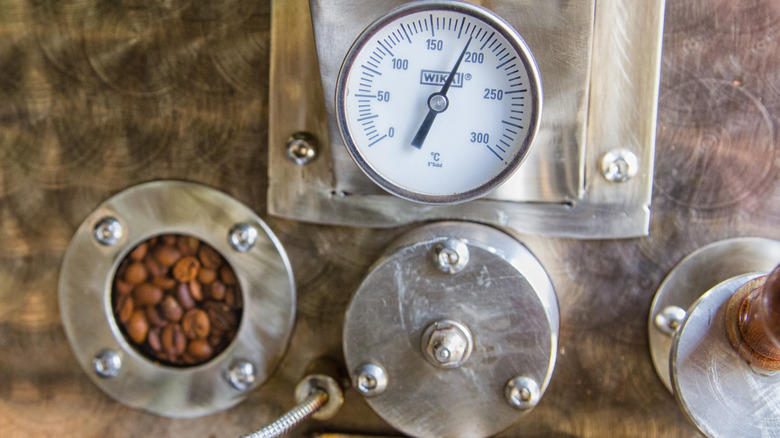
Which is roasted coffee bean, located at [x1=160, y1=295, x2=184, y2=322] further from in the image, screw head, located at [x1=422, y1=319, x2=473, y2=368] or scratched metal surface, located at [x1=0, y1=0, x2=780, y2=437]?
screw head, located at [x1=422, y1=319, x2=473, y2=368]

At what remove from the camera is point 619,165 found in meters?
0.77

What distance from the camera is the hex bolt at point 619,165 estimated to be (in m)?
0.77

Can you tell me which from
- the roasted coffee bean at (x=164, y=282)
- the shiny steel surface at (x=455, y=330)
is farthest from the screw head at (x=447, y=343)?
the roasted coffee bean at (x=164, y=282)

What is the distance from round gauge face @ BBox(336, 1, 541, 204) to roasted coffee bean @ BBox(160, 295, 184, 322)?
34 centimetres

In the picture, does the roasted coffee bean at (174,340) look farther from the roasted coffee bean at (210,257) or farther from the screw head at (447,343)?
the screw head at (447,343)

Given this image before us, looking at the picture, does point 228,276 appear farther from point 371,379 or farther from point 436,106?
point 436,106

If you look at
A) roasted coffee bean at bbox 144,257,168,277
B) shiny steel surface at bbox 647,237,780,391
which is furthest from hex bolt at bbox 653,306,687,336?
roasted coffee bean at bbox 144,257,168,277

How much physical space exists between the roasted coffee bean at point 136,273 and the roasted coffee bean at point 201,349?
0.34 feet

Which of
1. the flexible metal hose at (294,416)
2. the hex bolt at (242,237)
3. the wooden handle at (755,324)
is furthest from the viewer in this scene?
the hex bolt at (242,237)

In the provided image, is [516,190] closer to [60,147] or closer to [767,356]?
[767,356]

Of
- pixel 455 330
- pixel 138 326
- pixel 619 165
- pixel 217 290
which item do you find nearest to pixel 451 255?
pixel 455 330

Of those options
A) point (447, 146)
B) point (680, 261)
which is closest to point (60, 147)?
point (447, 146)

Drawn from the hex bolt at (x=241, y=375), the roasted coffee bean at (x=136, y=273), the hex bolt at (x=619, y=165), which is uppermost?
the hex bolt at (x=619, y=165)

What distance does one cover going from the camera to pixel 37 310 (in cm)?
95
